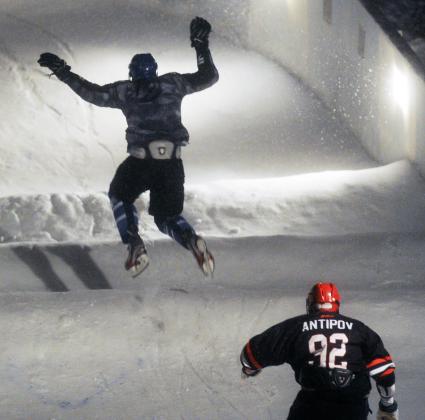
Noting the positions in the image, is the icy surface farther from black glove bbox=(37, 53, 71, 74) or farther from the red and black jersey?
black glove bbox=(37, 53, 71, 74)

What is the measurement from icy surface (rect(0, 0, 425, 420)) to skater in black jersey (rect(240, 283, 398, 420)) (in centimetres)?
119

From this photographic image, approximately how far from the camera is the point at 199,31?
530cm

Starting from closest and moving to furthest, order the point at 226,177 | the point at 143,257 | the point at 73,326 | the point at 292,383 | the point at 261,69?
the point at 143,257
the point at 292,383
the point at 73,326
the point at 226,177
the point at 261,69

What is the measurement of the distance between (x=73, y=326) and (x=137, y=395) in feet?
3.26

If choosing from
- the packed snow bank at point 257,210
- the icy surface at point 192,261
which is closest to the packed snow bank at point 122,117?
the icy surface at point 192,261

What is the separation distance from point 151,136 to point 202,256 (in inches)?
32.1

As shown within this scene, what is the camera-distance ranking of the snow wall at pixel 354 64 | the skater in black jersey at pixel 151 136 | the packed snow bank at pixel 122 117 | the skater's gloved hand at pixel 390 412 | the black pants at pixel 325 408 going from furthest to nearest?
the packed snow bank at pixel 122 117, the snow wall at pixel 354 64, the skater in black jersey at pixel 151 136, the skater's gloved hand at pixel 390 412, the black pants at pixel 325 408

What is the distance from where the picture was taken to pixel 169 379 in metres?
5.56

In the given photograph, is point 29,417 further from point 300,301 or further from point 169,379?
point 300,301

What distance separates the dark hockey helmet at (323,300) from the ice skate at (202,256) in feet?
3.68

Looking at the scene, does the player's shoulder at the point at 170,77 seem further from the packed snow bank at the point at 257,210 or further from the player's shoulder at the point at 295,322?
the player's shoulder at the point at 295,322

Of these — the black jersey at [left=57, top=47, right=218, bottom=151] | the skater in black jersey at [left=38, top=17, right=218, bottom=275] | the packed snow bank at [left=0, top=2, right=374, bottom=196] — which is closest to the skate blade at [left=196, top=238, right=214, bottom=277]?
the skater in black jersey at [left=38, top=17, right=218, bottom=275]

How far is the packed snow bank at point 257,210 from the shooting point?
22.4 feet

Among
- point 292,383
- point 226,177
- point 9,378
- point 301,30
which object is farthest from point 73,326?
point 301,30
